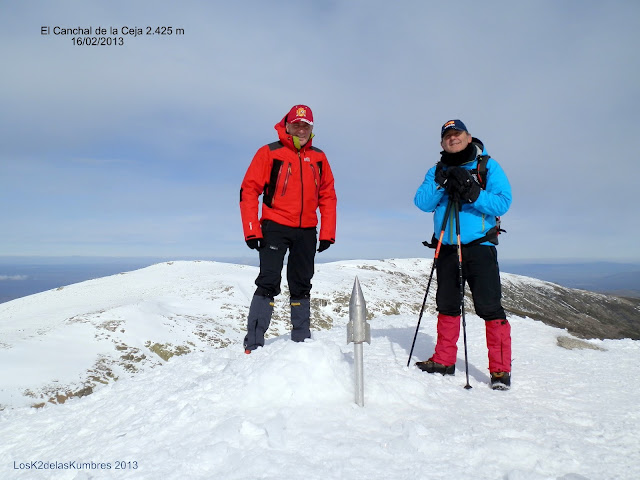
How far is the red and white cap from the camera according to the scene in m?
5.88

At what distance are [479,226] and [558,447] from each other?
2.72 meters

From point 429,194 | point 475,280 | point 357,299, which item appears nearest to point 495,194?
point 429,194

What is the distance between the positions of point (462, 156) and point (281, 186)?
2680 millimetres

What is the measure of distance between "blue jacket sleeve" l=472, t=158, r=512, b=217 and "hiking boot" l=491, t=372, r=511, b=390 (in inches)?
81.4

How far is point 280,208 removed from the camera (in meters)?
5.93

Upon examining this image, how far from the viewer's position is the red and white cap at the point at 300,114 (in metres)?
5.88

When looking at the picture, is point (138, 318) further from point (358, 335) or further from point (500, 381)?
point (500, 381)

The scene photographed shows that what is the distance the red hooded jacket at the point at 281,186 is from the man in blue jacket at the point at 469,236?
174 centimetres

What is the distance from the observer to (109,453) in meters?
3.16

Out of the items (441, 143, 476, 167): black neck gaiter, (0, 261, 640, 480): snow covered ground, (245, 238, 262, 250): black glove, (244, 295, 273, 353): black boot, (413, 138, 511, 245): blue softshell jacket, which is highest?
(441, 143, 476, 167): black neck gaiter

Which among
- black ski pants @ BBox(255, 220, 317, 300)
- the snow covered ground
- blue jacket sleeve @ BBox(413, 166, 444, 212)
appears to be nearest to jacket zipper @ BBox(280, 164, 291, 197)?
black ski pants @ BBox(255, 220, 317, 300)

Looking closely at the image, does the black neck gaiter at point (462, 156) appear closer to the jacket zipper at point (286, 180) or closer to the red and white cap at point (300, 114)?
the red and white cap at point (300, 114)

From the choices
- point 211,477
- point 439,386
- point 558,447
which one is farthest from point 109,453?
point 558,447

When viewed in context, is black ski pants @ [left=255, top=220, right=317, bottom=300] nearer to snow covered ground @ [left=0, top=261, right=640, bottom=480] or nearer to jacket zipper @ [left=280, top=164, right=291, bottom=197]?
jacket zipper @ [left=280, top=164, right=291, bottom=197]
